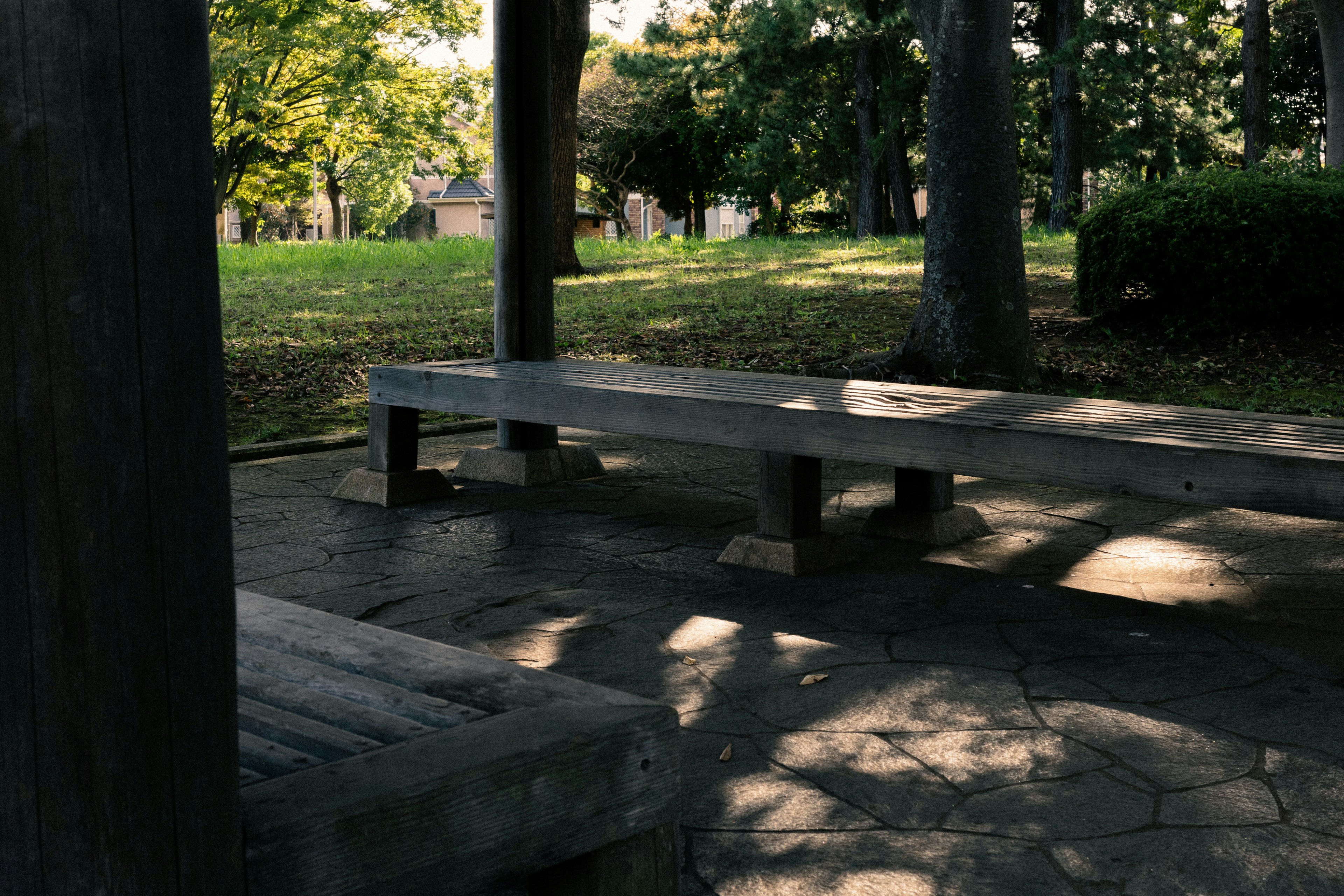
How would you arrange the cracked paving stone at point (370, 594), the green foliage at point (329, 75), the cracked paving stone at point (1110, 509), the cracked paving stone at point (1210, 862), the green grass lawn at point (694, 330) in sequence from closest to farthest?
the cracked paving stone at point (1210, 862) → the cracked paving stone at point (370, 594) → the cracked paving stone at point (1110, 509) → the green grass lawn at point (694, 330) → the green foliage at point (329, 75)

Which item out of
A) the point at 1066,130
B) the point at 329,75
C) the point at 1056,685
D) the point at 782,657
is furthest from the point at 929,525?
the point at 329,75

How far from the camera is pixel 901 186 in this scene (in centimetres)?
2803

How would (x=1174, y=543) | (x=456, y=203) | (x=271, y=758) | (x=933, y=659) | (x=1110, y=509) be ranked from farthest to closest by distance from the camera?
1. (x=456, y=203)
2. (x=1110, y=509)
3. (x=1174, y=543)
4. (x=933, y=659)
5. (x=271, y=758)

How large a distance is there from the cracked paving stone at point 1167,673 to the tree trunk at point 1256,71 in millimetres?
16400

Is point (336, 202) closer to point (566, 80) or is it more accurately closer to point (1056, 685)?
point (566, 80)

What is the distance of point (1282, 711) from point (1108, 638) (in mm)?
688

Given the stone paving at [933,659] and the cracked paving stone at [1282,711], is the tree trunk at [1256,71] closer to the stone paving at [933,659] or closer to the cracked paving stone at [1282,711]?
the stone paving at [933,659]

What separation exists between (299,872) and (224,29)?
32.4 m

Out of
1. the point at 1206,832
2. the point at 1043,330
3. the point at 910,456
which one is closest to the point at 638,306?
the point at 1043,330

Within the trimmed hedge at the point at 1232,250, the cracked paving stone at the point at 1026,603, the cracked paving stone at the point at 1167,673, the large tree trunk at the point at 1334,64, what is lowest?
the cracked paving stone at the point at 1167,673

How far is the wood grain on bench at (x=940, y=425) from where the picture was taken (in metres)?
3.44

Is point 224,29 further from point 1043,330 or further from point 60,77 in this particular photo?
point 60,77

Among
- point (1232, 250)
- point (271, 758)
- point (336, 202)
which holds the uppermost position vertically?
point (336, 202)

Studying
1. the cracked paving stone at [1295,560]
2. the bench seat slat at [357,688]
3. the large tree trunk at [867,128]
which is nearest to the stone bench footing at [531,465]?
the cracked paving stone at [1295,560]
